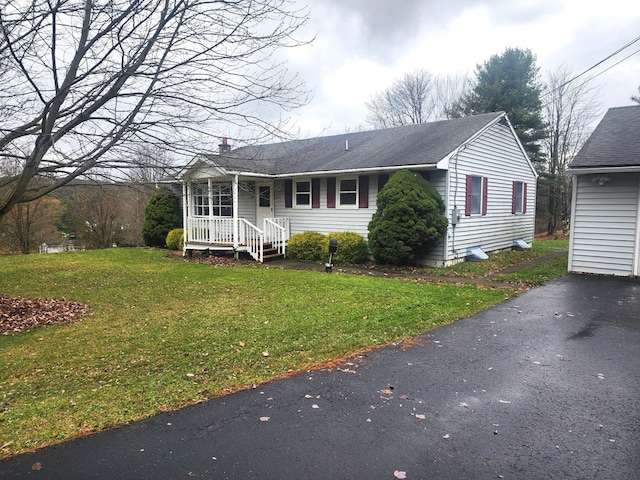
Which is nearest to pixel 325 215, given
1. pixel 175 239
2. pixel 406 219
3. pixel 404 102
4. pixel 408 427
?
pixel 406 219

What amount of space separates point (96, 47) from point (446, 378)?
20.1 feet

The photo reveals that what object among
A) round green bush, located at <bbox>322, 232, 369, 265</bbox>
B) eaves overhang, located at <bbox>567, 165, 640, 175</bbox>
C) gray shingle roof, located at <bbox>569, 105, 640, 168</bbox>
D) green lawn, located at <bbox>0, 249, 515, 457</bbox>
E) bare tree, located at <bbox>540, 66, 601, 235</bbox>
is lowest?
green lawn, located at <bbox>0, 249, 515, 457</bbox>

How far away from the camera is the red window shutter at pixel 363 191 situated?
520 inches

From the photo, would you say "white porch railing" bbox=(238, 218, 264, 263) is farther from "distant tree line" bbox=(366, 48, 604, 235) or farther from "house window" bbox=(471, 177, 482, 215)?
"distant tree line" bbox=(366, 48, 604, 235)

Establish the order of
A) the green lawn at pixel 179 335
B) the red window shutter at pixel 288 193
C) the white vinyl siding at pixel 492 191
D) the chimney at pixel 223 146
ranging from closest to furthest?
the green lawn at pixel 179 335, the chimney at pixel 223 146, the white vinyl siding at pixel 492 191, the red window shutter at pixel 288 193

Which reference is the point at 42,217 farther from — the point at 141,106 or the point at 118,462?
the point at 118,462

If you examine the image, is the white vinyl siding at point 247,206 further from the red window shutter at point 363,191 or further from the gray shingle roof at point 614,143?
the gray shingle roof at point 614,143

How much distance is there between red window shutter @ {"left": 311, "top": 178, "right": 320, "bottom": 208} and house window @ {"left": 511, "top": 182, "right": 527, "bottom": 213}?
7497 mm

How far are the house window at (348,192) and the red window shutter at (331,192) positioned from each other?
0.22m

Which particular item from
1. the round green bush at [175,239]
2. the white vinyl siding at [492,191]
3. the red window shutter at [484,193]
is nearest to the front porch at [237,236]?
the round green bush at [175,239]

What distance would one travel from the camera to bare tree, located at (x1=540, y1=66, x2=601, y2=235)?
28562 mm

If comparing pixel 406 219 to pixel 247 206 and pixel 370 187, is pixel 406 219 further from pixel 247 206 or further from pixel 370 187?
pixel 247 206

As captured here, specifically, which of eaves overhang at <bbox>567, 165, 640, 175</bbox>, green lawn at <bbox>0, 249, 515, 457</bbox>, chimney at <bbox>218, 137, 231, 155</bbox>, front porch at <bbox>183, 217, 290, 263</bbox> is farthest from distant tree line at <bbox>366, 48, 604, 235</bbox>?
chimney at <bbox>218, 137, 231, 155</bbox>

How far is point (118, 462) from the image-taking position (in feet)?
8.95
